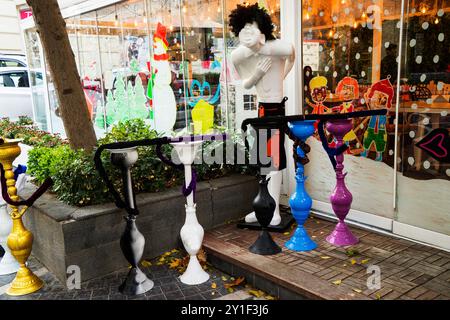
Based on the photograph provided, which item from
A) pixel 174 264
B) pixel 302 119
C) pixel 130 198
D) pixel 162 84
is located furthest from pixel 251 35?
pixel 162 84

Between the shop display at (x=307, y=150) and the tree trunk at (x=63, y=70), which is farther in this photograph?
the tree trunk at (x=63, y=70)

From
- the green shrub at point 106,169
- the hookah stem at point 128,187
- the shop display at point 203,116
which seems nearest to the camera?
the hookah stem at point 128,187

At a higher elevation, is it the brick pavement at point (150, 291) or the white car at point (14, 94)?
the white car at point (14, 94)

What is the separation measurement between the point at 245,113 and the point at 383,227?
9.12ft

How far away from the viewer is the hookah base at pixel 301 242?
3965 millimetres

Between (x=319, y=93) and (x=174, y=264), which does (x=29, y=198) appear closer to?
(x=174, y=264)

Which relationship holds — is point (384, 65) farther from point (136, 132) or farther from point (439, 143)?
point (136, 132)

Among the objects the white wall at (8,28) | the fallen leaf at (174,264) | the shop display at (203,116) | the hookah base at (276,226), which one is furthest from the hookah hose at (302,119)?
the white wall at (8,28)

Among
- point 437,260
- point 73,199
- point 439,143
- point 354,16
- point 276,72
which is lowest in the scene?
point 437,260

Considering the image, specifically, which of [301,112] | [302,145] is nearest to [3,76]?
[301,112]

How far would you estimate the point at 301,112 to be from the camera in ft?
17.0

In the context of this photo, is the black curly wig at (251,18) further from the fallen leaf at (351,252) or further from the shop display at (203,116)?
the shop display at (203,116)

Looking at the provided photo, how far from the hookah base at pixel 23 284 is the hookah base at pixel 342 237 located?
2.92 m
